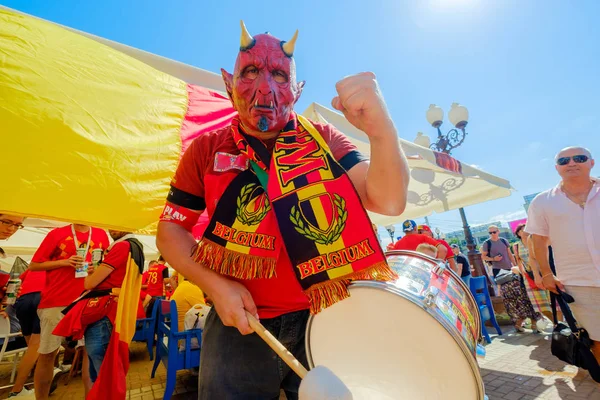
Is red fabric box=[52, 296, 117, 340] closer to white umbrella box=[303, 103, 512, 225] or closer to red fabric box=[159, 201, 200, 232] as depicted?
red fabric box=[159, 201, 200, 232]

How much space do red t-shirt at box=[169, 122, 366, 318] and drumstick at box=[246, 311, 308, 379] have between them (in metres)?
0.20

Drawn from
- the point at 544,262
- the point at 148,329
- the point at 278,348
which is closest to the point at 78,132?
the point at 278,348

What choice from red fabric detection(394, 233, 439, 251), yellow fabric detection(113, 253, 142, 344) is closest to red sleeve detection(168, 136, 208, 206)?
yellow fabric detection(113, 253, 142, 344)

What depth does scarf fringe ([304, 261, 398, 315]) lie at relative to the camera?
1.00 metres

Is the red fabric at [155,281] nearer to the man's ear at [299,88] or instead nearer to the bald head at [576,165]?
the man's ear at [299,88]

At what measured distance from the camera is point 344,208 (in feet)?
3.47

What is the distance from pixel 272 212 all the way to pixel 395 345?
2.05ft

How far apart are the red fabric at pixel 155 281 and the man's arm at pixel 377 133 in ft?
23.4

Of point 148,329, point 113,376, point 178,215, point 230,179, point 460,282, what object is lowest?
point 148,329

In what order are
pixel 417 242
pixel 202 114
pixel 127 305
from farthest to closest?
pixel 417 242
pixel 127 305
pixel 202 114

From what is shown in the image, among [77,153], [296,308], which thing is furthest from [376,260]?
[77,153]

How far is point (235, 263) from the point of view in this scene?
1.07m

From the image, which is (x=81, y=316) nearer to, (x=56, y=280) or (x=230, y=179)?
(x=56, y=280)

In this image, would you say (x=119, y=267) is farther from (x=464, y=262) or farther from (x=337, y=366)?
(x=464, y=262)
